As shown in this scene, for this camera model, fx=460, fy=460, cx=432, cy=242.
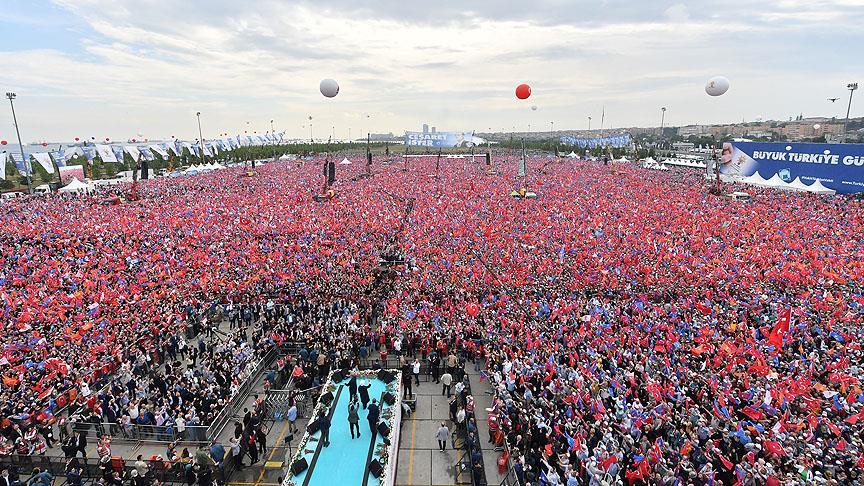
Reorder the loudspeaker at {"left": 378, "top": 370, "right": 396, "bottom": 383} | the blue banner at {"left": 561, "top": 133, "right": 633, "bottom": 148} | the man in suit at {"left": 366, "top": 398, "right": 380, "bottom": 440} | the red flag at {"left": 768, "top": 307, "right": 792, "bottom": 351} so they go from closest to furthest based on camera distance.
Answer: the man in suit at {"left": 366, "top": 398, "right": 380, "bottom": 440} < the loudspeaker at {"left": 378, "top": 370, "right": 396, "bottom": 383} < the red flag at {"left": 768, "top": 307, "right": 792, "bottom": 351} < the blue banner at {"left": 561, "top": 133, "right": 633, "bottom": 148}

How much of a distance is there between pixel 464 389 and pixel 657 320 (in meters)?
7.57

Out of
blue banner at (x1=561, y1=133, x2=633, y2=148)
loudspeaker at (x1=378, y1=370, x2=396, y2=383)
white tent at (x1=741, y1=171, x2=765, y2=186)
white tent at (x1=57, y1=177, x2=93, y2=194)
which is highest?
blue banner at (x1=561, y1=133, x2=633, y2=148)

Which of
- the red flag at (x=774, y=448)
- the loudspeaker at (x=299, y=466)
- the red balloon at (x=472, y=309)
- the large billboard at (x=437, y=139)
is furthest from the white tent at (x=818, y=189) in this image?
the large billboard at (x=437, y=139)

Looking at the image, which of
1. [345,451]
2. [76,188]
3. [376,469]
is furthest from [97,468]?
[76,188]

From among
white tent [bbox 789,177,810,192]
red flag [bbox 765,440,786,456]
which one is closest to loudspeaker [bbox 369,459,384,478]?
red flag [bbox 765,440,786,456]

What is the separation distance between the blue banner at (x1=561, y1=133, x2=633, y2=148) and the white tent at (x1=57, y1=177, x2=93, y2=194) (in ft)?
252

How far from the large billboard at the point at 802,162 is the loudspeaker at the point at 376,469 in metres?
47.0

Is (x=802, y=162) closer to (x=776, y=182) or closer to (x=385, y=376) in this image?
(x=776, y=182)

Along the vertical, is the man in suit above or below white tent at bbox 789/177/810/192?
Answer: below

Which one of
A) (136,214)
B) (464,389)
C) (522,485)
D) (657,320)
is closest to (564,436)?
(522,485)

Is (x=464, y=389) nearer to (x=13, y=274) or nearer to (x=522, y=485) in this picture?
(x=522, y=485)

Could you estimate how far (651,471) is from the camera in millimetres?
9938

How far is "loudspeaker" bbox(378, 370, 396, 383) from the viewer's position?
1381 cm

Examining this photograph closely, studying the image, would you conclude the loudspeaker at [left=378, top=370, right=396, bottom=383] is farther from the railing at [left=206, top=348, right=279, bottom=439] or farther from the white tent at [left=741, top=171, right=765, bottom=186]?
the white tent at [left=741, top=171, right=765, bottom=186]
